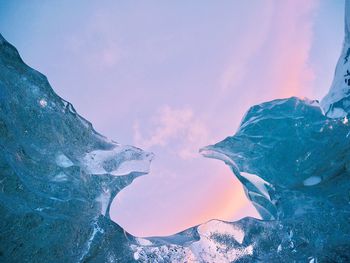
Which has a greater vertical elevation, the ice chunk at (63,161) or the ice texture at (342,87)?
the ice texture at (342,87)

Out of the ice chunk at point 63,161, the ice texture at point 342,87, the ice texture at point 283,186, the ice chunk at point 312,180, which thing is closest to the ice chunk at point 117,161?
the ice chunk at point 63,161

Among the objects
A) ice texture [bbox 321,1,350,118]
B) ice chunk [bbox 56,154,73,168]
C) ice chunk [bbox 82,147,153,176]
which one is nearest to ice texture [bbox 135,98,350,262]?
ice texture [bbox 321,1,350,118]

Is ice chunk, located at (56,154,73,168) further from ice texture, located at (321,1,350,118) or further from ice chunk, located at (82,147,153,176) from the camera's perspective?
ice texture, located at (321,1,350,118)

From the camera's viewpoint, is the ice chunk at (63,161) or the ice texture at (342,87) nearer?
the ice texture at (342,87)

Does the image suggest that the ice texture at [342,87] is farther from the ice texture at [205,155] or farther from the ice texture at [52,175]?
the ice texture at [52,175]

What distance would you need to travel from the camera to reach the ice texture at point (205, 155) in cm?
747

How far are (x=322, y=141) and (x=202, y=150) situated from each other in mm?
4068

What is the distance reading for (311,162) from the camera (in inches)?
332

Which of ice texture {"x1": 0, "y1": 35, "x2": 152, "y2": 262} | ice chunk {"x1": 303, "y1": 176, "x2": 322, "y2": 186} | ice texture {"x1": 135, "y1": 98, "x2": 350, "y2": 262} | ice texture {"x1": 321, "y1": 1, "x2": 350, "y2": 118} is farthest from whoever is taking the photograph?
ice chunk {"x1": 303, "y1": 176, "x2": 322, "y2": 186}

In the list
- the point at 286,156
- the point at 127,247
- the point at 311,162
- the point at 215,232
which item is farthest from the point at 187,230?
the point at 311,162

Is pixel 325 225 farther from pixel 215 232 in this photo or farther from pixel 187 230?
pixel 187 230

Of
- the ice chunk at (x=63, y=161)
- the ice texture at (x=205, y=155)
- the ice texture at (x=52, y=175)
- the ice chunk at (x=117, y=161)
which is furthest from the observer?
the ice chunk at (x=117, y=161)

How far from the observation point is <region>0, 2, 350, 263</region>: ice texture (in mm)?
7473

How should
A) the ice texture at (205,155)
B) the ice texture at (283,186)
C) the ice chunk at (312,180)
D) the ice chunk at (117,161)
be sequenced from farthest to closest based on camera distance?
the ice chunk at (312,180)
the ice texture at (283,186)
the ice chunk at (117,161)
the ice texture at (205,155)
